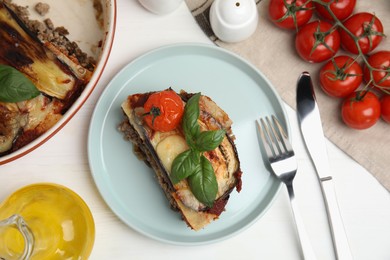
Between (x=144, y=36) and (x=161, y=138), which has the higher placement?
(x=144, y=36)

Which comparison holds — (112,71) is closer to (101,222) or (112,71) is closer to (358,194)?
(101,222)

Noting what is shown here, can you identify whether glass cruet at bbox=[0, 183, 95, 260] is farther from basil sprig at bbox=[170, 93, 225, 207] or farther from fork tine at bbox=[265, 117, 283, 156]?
fork tine at bbox=[265, 117, 283, 156]

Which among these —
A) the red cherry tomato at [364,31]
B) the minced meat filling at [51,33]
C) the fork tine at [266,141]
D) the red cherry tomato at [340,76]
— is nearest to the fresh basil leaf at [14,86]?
the minced meat filling at [51,33]

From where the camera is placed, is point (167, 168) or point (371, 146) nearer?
point (167, 168)

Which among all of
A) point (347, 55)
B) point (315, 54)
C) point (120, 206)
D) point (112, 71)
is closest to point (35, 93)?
point (112, 71)

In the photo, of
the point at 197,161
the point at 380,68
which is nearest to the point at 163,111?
the point at 197,161

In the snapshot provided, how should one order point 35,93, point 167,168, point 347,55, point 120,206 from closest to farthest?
point 35,93
point 167,168
point 120,206
point 347,55
